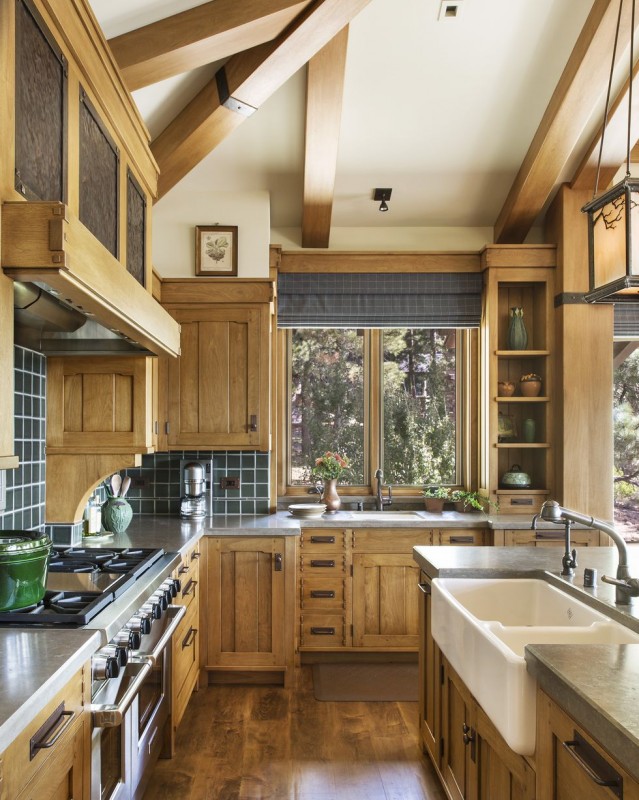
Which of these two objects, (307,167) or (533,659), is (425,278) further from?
(533,659)

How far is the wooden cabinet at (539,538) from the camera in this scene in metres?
3.96

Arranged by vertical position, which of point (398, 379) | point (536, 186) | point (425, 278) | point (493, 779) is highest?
point (536, 186)

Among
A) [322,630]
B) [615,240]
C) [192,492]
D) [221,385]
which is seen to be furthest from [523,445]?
[615,240]

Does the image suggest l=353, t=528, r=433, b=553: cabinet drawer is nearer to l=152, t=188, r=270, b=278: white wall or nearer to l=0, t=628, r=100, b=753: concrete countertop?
l=152, t=188, r=270, b=278: white wall

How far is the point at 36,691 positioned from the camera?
1.33 m

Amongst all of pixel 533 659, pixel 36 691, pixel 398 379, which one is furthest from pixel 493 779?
pixel 398 379

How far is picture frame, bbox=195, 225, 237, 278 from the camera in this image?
4.16 meters

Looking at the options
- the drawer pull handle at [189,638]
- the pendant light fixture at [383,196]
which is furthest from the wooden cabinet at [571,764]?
the pendant light fixture at [383,196]

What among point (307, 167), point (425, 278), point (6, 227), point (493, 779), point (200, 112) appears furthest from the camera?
point (425, 278)

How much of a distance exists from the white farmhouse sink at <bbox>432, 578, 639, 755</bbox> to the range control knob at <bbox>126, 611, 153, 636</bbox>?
0.94 meters

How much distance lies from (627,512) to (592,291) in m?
3.28

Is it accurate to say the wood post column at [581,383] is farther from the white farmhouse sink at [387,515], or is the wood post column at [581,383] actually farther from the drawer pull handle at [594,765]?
the drawer pull handle at [594,765]

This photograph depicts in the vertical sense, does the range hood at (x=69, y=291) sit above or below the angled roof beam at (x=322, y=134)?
below

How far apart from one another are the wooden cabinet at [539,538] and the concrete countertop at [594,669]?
4.69ft
